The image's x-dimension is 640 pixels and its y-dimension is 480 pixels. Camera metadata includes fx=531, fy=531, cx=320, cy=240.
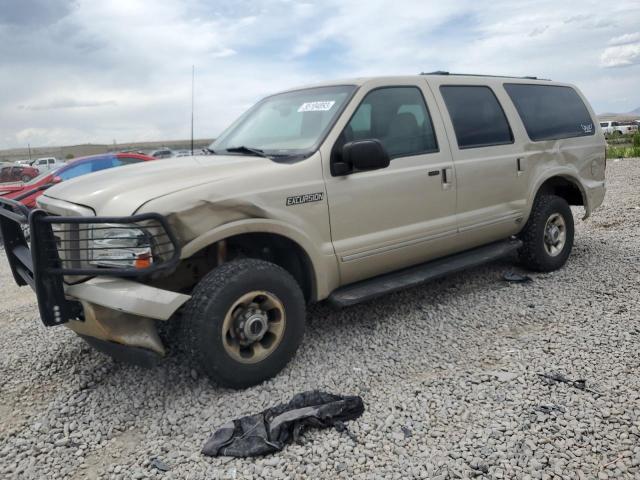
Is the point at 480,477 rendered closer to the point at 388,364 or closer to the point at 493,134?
the point at 388,364

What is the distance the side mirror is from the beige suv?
0.03 ft

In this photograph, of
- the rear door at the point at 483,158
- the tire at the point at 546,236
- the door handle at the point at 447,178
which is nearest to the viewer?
the door handle at the point at 447,178

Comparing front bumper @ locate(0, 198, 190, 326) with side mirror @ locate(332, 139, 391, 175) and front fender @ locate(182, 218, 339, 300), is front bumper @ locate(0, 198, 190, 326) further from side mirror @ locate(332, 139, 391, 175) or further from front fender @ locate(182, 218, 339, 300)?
side mirror @ locate(332, 139, 391, 175)

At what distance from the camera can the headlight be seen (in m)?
2.99

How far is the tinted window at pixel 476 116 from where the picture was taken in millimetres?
4637

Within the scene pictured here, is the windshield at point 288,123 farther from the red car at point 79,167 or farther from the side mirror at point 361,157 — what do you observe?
the red car at point 79,167

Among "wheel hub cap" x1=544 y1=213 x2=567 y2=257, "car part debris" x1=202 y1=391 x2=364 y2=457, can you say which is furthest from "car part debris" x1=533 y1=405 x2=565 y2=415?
"wheel hub cap" x1=544 y1=213 x2=567 y2=257

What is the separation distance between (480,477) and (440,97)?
3.13 m

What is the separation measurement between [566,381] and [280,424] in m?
1.78

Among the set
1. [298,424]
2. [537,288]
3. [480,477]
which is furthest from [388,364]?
[537,288]

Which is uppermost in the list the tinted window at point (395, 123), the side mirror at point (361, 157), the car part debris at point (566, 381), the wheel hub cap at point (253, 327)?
the tinted window at point (395, 123)

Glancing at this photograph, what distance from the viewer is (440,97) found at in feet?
14.9

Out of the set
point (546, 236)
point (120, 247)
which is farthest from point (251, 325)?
point (546, 236)

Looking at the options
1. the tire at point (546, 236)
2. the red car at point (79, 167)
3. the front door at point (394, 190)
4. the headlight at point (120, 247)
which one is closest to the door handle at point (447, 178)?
the front door at point (394, 190)
